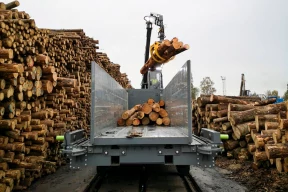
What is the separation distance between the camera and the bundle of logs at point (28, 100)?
5.02m

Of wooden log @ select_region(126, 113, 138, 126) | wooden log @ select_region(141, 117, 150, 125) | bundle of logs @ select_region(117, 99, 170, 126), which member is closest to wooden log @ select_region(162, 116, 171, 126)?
bundle of logs @ select_region(117, 99, 170, 126)

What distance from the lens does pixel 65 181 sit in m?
6.23

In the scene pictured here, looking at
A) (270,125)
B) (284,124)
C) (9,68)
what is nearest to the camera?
(9,68)

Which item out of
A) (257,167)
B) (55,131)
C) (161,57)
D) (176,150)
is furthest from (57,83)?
(257,167)

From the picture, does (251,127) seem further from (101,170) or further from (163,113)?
(101,170)

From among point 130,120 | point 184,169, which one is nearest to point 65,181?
point 130,120

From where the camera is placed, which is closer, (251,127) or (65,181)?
(65,181)

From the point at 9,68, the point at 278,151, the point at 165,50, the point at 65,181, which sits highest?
the point at 165,50

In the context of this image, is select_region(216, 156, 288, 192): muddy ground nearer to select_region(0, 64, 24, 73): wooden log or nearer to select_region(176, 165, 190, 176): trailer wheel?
select_region(176, 165, 190, 176): trailer wheel

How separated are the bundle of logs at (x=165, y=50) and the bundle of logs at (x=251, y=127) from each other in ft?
7.25

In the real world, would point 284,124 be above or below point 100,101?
below

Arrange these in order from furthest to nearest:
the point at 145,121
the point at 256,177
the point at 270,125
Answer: the point at 145,121
the point at 270,125
the point at 256,177

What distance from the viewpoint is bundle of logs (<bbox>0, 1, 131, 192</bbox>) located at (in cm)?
502

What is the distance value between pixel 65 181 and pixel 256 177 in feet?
14.8
